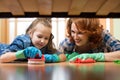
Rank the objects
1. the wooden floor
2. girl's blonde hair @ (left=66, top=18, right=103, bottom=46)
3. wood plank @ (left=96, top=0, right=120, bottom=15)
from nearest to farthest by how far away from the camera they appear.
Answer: the wooden floor → wood plank @ (left=96, top=0, right=120, bottom=15) → girl's blonde hair @ (left=66, top=18, right=103, bottom=46)

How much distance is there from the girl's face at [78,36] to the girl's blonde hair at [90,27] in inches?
0.7

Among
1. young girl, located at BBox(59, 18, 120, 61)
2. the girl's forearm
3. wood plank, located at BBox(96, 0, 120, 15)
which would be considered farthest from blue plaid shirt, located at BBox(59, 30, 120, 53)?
wood plank, located at BBox(96, 0, 120, 15)

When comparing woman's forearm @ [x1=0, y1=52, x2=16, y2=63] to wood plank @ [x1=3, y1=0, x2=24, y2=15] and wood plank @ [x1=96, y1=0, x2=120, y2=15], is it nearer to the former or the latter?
wood plank @ [x1=3, y1=0, x2=24, y2=15]

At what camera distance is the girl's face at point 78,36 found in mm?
1278

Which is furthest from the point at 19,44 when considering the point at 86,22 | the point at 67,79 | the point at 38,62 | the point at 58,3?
the point at 67,79

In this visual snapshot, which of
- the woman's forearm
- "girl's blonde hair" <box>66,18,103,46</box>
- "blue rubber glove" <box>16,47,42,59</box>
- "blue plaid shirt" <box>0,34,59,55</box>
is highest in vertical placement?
"girl's blonde hair" <box>66,18,103,46</box>

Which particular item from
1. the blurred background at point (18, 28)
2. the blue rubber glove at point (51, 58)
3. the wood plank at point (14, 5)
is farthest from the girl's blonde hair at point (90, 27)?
the blurred background at point (18, 28)

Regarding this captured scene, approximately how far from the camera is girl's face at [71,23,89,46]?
1.28 metres

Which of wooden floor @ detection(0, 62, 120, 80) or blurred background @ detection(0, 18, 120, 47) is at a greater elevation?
blurred background @ detection(0, 18, 120, 47)

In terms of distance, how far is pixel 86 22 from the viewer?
1.29m

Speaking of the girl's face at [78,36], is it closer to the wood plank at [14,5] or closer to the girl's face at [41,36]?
the girl's face at [41,36]

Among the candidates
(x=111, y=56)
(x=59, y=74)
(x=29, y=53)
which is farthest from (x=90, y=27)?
(x=59, y=74)

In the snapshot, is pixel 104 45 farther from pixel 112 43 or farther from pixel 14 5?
pixel 14 5

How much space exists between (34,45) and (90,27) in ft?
1.08
